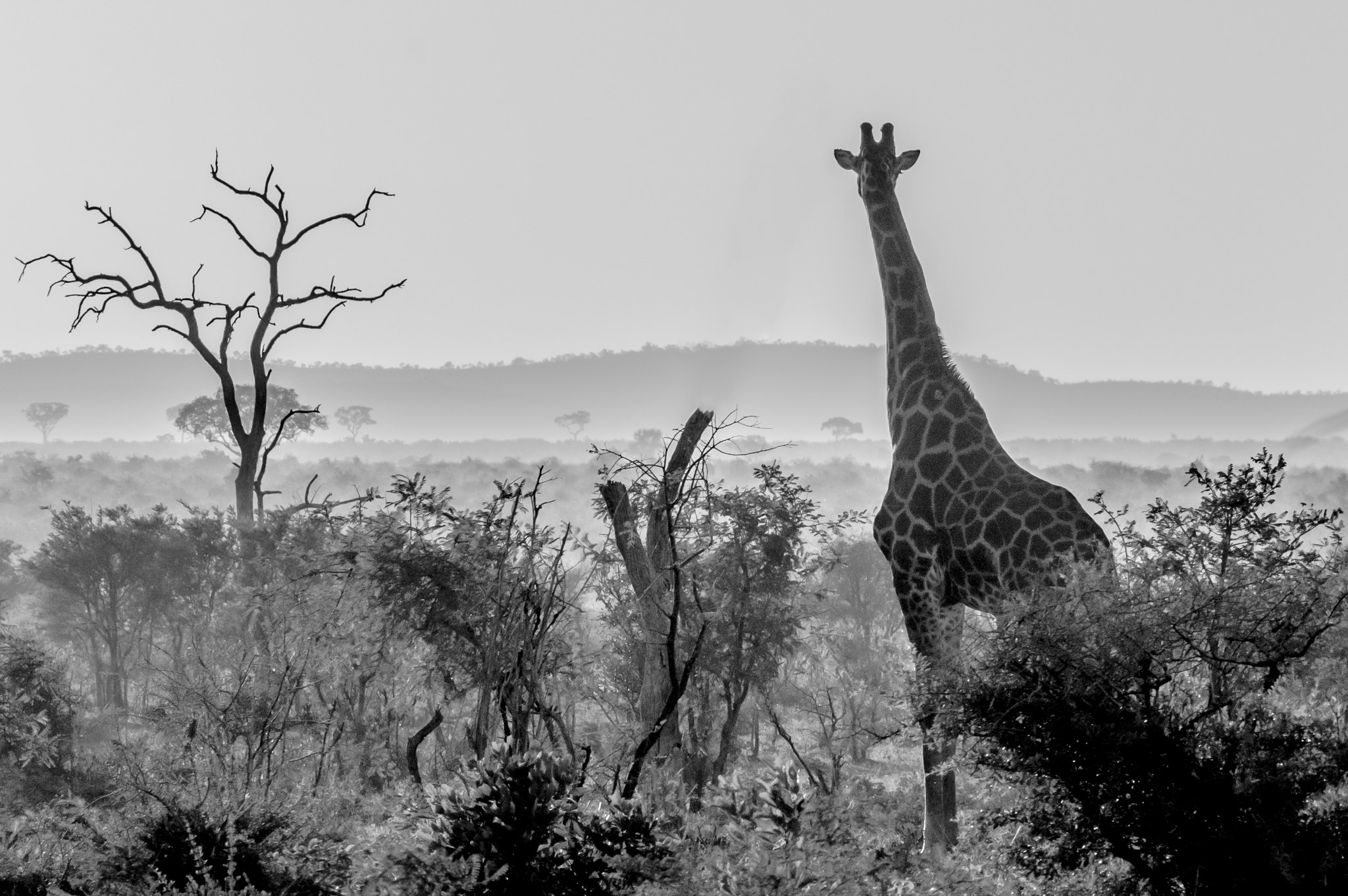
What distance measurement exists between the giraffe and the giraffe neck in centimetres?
1

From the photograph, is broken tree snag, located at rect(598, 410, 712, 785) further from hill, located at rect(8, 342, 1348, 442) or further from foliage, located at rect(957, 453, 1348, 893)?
hill, located at rect(8, 342, 1348, 442)

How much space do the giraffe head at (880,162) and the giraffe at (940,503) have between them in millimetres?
19

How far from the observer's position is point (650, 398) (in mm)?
172500

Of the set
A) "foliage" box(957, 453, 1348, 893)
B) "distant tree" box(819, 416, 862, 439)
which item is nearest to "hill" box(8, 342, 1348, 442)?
"distant tree" box(819, 416, 862, 439)

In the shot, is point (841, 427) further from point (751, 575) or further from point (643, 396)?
point (751, 575)

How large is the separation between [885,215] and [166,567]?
22.1 meters

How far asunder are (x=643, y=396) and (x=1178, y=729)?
552 feet

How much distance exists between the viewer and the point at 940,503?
10656mm

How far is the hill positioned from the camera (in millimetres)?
159750

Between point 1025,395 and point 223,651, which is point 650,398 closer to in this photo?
point 1025,395

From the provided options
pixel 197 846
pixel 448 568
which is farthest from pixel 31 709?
pixel 197 846

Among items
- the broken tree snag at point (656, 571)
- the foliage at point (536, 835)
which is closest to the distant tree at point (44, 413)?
the broken tree snag at point (656, 571)

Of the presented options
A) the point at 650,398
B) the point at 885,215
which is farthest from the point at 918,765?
the point at 650,398

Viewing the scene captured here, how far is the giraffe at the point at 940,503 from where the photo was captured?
9953 mm
